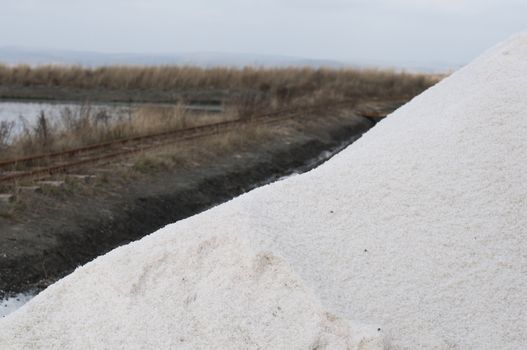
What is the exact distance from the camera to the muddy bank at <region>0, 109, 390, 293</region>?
22.5 feet

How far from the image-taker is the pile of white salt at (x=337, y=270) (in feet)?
12.4

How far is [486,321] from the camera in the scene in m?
3.84

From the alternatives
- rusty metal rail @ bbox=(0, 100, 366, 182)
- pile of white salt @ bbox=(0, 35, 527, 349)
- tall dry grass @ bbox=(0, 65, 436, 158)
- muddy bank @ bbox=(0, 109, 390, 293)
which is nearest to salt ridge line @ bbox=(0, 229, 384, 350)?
pile of white salt @ bbox=(0, 35, 527, 349)

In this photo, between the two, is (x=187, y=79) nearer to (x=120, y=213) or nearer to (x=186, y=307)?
(x=120, y=213)

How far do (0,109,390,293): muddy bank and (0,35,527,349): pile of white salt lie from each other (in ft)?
7.84

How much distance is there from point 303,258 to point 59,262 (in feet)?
A: 12.1

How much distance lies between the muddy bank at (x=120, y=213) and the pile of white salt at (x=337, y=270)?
7.84 ft

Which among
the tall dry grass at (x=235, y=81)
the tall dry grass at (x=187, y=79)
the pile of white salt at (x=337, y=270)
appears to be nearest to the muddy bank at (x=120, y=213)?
the pile of white salt at (x=337, y=270)

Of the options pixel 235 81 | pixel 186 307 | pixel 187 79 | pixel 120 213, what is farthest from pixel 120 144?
pixel 235 81

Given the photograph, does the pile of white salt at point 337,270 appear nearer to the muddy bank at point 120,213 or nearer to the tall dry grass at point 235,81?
the muddy bank at point 120,213

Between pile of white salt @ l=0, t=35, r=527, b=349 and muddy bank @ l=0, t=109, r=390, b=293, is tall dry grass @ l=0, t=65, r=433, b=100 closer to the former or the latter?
muddy bank @ l=0, t=109, r=390, b=293

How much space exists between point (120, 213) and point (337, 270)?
5.35m

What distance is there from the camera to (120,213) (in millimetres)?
9047

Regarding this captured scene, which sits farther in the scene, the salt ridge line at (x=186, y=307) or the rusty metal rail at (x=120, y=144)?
the rusty metal rail at (x=120, y=144)
